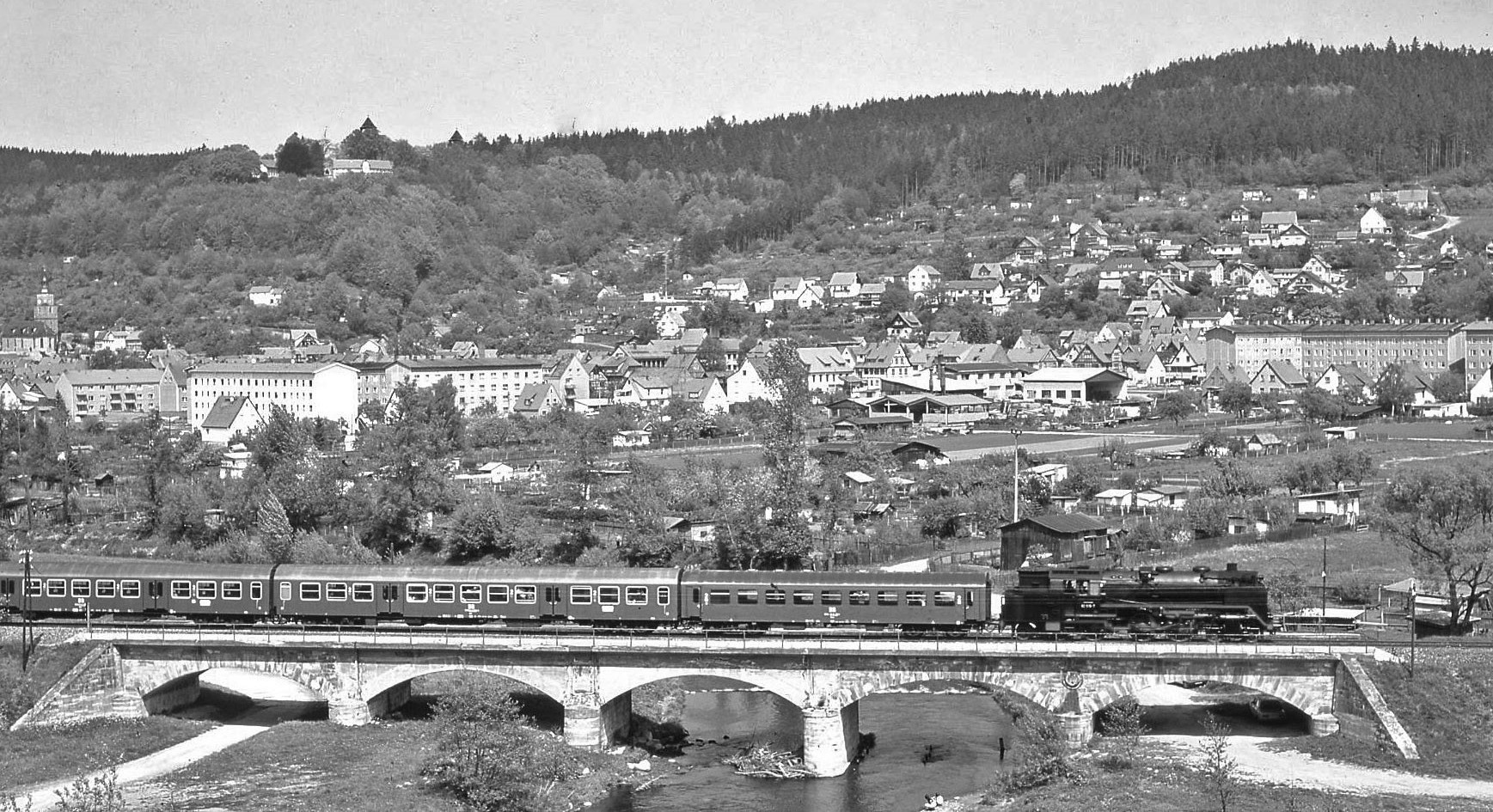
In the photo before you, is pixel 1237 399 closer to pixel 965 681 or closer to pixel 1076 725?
pixel 965 681

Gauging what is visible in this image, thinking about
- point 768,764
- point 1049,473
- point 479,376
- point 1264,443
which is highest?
point 479,376

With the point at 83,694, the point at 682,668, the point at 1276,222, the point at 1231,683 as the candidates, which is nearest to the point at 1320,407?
the point at 1231,683

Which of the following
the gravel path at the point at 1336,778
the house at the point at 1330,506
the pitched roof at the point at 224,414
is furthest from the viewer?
the pitched roof at the point at 224,414

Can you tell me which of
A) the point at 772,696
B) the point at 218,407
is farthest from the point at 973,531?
the point at 218,407

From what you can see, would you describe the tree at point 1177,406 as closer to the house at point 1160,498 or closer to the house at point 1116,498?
the house at point 1116,498

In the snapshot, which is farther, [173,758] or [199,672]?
[199,672]

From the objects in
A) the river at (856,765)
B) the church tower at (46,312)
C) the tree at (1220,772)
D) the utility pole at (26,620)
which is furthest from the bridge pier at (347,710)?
the church tower at (46,312)

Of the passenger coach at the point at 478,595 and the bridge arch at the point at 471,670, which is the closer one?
the bridge arch at the point at 471,670
